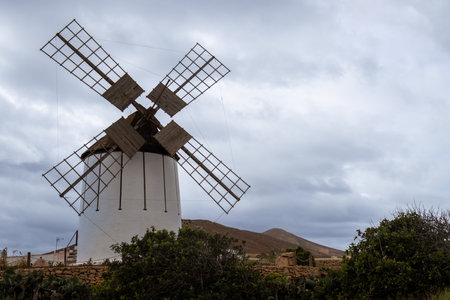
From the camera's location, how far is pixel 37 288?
990cm

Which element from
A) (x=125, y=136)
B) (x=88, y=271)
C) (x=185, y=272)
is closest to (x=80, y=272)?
(x=88, y=271)

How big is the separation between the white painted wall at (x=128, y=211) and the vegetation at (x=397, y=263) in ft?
18.8

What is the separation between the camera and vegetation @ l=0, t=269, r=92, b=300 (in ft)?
32.0

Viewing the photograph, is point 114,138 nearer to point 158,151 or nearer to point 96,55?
point 158,151

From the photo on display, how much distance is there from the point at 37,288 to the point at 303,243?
35381 mm

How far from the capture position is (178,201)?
15.0m

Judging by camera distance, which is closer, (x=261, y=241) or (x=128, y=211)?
(x=128, y=211)

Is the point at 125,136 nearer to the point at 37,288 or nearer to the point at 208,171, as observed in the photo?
the point at 208,171

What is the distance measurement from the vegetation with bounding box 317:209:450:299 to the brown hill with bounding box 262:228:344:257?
28882 mm

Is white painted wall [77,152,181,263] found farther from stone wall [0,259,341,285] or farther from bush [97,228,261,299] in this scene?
bush [97,228,261,299]

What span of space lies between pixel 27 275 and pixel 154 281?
348 cm

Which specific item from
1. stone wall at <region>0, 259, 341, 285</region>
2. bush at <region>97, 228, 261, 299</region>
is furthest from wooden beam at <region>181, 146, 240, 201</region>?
bush at <region>97, 228, 261, 299</region>

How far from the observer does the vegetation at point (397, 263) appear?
30.7ft

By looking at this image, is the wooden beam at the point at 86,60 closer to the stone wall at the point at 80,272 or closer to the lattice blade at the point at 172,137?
the lattice blade at the point at 172,137
